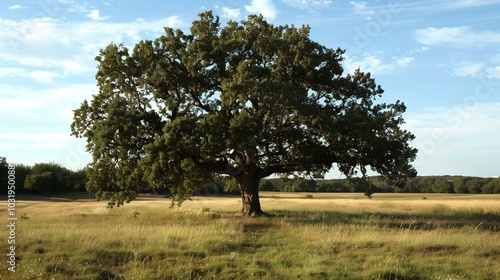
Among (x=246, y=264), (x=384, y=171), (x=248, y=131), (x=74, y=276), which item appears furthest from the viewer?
(x=384, y=171)

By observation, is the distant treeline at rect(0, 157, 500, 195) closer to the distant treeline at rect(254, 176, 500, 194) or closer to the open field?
the distant treeline at rect(254, 176, 500, 194)

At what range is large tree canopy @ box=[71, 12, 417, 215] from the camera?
24.5 m

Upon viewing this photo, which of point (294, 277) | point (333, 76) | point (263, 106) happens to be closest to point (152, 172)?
point (263, 106)

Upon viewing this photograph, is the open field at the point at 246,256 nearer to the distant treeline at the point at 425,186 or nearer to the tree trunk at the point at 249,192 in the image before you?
the tree trunk at the point at 249,192

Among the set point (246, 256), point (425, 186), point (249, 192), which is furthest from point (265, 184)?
point (246, 256)

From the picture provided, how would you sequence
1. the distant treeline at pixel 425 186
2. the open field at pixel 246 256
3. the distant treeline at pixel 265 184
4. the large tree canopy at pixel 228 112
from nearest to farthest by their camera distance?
the open field at pixel 246 256
the large tree canopy at pixel 228 112
the distant treeline at pixel 265 184
the distant treeline at pixel 425 186

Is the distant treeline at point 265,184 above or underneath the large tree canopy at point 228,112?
underneath

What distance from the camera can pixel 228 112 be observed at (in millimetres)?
26594

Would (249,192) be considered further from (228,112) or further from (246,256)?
(246,256)

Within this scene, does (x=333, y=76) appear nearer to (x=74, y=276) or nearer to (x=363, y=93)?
(x=363, y=93)

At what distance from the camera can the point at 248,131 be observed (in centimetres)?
2338

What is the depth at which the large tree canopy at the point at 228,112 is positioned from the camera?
24531 mm

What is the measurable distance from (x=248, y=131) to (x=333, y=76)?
7571mm

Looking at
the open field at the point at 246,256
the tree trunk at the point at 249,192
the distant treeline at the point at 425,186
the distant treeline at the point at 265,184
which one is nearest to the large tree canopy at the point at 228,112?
the tree trunk at the point at 249,192
